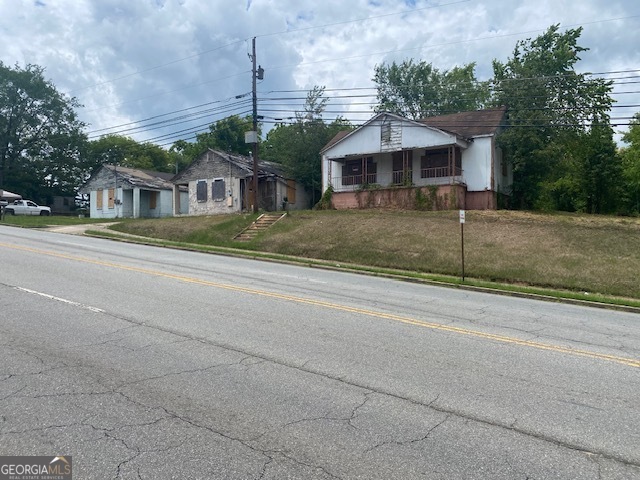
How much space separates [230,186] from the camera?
123ft

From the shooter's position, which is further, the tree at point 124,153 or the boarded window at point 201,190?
the tree at point 124,153

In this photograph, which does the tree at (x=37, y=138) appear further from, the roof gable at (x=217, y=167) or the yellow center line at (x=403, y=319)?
the yellow center line at (x=403, y=319)

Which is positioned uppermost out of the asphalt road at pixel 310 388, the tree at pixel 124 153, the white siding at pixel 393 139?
the tree at pixel 124 153

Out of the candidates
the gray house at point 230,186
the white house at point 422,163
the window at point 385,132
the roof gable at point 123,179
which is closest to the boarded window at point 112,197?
the roof gable at point 123,179

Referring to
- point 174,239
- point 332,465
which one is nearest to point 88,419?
point 332,465

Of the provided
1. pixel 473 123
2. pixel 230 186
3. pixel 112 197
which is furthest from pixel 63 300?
pixel 112 197

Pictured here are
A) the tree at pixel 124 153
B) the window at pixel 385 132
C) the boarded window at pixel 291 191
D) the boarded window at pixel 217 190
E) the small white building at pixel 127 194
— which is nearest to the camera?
the window at pixel 385 132

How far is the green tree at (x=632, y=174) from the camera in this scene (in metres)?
40.9

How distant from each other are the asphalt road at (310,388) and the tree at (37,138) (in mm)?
55567

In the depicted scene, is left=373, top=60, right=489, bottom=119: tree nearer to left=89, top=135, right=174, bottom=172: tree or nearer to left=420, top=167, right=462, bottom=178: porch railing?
left=420, top=167, right=462, bottom=178: porch railing

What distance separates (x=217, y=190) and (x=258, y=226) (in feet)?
42.1

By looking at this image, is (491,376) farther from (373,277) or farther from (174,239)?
(174,239)

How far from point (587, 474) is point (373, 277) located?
40.7 ft

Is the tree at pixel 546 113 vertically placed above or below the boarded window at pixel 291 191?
above
